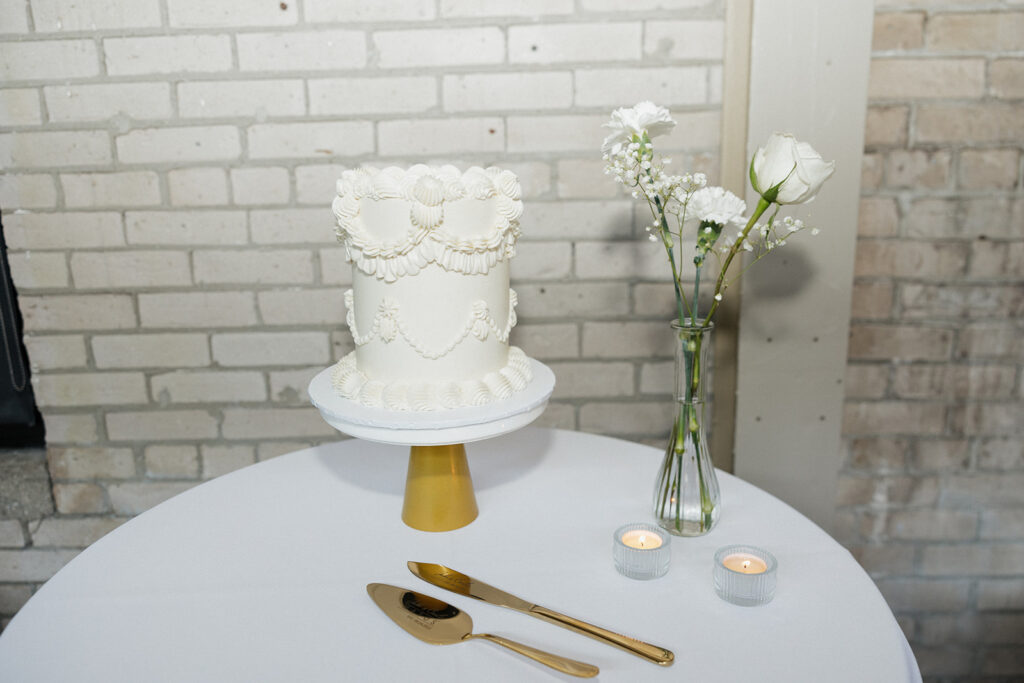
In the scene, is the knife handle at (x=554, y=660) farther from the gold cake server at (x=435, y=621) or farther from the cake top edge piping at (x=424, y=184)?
the cake top edge piping at (x=424, y=184)

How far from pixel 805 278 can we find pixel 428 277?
2.96 ft

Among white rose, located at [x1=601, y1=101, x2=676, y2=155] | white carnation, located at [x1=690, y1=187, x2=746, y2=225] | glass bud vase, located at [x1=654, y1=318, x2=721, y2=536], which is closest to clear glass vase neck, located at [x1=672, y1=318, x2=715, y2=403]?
glass bud vase, located at [x1=654, y1=318, x2=721, y2=536]

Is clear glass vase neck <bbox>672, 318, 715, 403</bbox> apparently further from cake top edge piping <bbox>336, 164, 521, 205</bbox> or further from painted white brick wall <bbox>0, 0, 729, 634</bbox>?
painted white brick wall <bbox>0, 0, 729, 634</bbox>

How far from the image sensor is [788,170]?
2.99 feet

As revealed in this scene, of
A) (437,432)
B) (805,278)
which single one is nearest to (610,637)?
(437,432)

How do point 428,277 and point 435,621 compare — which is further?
point 428,277

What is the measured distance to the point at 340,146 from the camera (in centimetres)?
145

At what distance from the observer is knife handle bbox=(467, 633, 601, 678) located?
2.32 feet

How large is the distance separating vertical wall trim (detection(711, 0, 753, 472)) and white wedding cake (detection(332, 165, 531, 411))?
657 mm

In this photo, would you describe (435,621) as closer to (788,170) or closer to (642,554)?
(642,554)

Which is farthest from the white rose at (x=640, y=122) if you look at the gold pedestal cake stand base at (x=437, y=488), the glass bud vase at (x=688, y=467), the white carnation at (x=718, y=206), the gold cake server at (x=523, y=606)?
the gold cake server at (x=523, y=606)

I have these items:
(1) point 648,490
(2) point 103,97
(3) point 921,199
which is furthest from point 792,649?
(2) point 103,97

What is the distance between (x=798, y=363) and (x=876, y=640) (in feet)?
2.80

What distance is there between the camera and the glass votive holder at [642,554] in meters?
0.86
